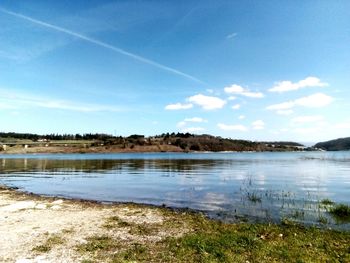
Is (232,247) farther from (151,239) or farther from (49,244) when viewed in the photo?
(49,244)

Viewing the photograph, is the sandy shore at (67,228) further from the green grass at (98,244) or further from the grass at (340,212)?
the grass at (340,212)

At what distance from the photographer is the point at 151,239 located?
1873 centimetres

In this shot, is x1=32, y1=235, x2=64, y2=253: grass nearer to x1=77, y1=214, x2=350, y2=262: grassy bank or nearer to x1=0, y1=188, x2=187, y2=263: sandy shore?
x1=0, y1=188, x2=187, y2=263: sandy shore

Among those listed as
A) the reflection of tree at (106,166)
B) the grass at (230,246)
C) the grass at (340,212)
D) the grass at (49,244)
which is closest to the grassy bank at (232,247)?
the grass at (230,246)

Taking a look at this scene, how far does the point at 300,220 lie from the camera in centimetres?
2509

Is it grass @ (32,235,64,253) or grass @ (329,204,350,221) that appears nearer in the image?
grass @ (32,235,64,253)

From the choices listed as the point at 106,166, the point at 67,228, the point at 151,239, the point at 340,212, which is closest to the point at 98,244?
the point at 151,239

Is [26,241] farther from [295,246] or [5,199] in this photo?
[5,199]

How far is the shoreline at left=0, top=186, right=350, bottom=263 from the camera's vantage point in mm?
15539

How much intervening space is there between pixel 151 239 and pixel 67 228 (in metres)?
5.86

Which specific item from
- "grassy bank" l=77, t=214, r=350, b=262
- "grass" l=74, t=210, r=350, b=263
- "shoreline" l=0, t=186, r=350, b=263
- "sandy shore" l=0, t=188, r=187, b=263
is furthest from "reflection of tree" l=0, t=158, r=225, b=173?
"grassy bank" l=77, t=214, r=350, b=262

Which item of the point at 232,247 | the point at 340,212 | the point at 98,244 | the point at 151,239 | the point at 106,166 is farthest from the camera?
the point at 106,166

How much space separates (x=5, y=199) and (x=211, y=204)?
20189mm

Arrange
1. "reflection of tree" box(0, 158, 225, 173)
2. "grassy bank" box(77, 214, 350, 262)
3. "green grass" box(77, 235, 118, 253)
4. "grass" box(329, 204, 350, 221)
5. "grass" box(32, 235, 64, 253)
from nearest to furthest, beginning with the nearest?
"grassy bank" box(77, 214, 350, 262) → "grass" box(32, 235, 64, 253) → "green grass" box(77, 235, 118, 253) → "grass" box(329, 204, 350, 221) → "reflection of tree" box(0, 158, 225, 173)
